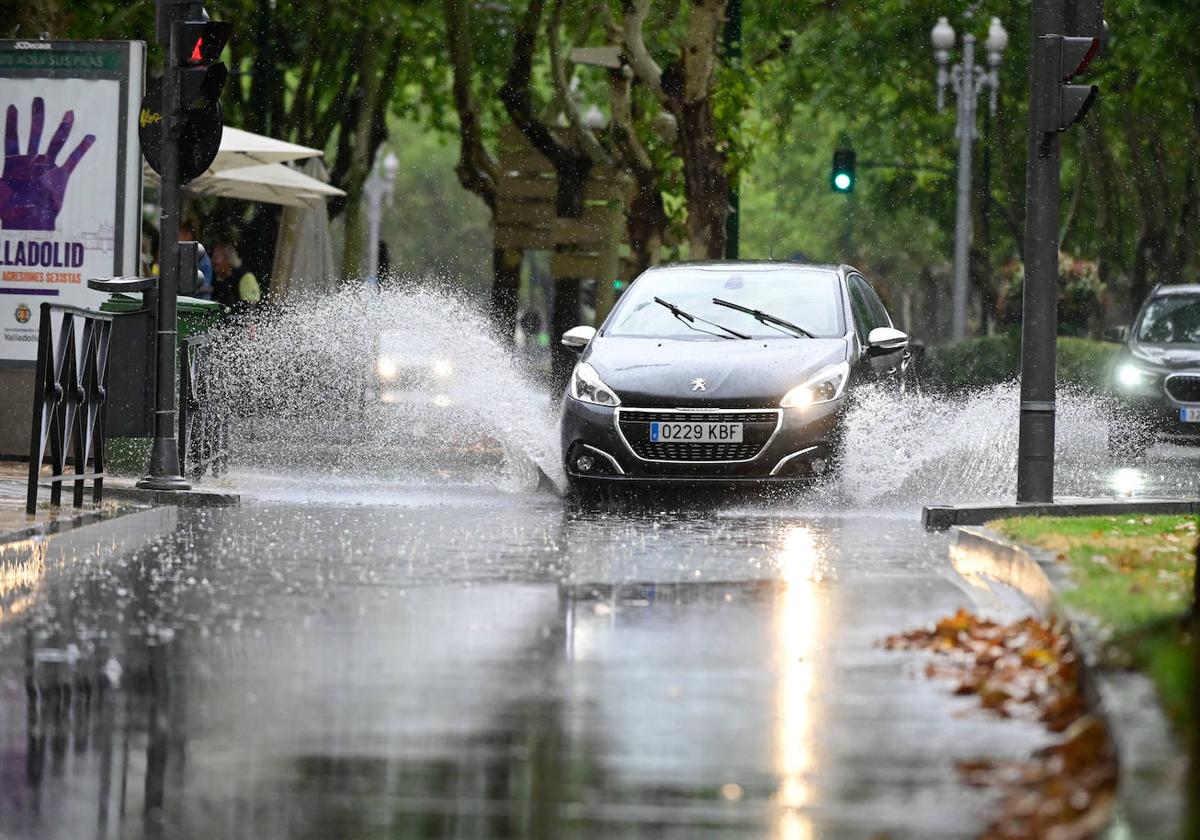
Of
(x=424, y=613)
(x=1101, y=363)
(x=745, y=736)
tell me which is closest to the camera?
(x=745, y=736)

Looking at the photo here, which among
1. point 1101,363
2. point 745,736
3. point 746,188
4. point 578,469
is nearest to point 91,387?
point 578,469

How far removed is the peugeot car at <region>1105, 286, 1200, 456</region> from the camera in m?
24.3

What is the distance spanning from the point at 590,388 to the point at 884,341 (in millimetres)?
2003

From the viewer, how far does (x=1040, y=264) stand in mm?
14117

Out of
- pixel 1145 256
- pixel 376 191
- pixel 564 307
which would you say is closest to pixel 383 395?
pixel 564 307

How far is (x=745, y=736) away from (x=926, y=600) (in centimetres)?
345

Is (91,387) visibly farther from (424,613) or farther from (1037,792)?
(1037,792)

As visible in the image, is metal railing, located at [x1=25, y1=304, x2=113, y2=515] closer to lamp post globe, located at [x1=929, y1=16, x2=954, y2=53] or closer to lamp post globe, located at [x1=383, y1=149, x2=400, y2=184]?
lamp post globe, located at [x1=929, y1=16, x2=954, y2=53]

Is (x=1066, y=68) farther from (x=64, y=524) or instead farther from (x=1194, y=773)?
(x=1194, y=773)

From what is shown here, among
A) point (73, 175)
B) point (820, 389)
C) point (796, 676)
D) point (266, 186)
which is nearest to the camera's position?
point (796, 676)

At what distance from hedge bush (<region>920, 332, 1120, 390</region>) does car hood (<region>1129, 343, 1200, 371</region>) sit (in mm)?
539

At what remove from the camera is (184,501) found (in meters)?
15.2

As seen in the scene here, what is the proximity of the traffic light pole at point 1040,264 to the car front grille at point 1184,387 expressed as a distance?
10592 mm

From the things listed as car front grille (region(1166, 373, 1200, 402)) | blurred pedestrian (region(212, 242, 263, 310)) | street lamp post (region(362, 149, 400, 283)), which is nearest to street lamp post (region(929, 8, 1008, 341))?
blurred pedestrian (region(212, 242, 263, 310))
